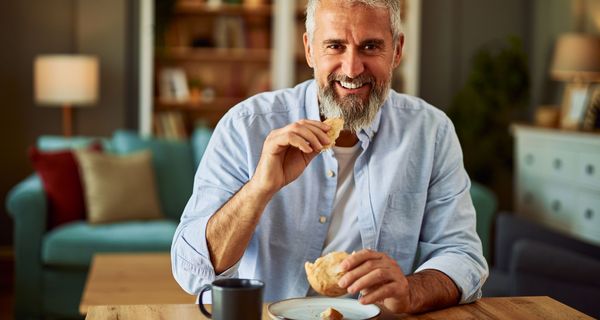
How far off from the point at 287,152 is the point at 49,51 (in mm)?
4492

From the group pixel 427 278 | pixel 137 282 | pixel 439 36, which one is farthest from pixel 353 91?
pixel 439 36

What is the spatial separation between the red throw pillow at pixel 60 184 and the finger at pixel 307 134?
3173 mm

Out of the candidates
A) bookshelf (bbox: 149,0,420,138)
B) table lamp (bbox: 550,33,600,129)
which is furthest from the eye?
bookshelf (bbox: 149,0,420,138)

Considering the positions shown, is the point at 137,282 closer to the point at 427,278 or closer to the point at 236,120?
the point at 236,120

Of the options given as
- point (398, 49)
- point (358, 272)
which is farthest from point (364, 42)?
point (358, 272)

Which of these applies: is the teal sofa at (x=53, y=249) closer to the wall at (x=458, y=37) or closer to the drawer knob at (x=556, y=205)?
the drawer knob at (x=556, y=205)

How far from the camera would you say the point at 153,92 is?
20.1 feet

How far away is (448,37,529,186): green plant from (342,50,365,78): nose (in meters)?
4.35

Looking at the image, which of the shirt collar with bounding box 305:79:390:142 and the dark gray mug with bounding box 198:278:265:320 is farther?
the shirt collar with bounding box 305:79:390:142

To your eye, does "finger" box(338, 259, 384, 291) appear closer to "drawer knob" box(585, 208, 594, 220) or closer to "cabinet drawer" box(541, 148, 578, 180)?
"drawer knob" box(585, 208, 594, 220)

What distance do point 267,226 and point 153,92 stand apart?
4.46 m

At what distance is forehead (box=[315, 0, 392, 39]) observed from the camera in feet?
5.64

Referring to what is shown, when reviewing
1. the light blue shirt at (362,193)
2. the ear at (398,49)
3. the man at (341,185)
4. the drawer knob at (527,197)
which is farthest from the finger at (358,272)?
the drawer knob at (527,197)

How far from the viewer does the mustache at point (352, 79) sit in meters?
1.73
